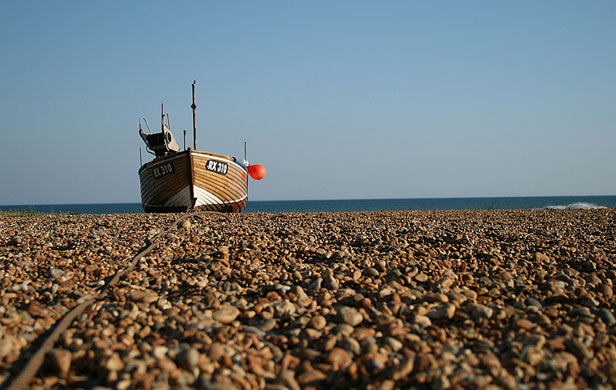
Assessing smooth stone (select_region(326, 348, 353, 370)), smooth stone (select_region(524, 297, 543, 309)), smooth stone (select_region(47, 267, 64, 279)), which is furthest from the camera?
smooth stone (select_region(47, 267, 64, 279))

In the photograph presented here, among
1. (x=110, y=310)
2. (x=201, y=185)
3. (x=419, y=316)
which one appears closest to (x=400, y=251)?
(x=419, y=316)

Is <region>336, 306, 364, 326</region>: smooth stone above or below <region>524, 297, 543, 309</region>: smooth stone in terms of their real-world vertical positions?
above

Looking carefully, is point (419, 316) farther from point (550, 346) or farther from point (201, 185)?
point (201, 185)

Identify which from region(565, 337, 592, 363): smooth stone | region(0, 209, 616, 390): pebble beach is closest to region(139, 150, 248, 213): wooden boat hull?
region(0, 209, 616, 390): pebble beach

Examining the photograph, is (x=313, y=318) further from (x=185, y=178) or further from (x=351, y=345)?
(x=185, y=178)

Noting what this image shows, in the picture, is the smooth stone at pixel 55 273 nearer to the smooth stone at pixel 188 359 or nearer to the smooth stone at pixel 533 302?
the smooth stone at pixel 188 359

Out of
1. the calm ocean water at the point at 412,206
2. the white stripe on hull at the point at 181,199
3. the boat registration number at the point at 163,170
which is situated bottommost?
the calm ocean water at the point at 412,206

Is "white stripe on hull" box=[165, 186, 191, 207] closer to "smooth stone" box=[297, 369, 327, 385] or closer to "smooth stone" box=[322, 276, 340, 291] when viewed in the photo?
"smooth stone" box=[322, 276, 340, 291]

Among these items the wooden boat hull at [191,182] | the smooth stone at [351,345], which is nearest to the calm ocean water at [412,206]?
the wooden boat hull at [191,182]

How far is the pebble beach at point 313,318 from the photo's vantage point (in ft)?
6.57

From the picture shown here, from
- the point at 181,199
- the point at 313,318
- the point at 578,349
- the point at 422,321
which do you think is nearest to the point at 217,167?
the point at 181,199

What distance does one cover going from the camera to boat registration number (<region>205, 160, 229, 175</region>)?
14158mm

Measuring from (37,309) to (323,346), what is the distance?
1967 mm

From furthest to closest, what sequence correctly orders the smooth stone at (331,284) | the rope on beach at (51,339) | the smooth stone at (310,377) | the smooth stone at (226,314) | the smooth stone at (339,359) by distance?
the smooth stone at (331,284) → the smooth stone at (226,314) → the smooth stone at (339,359) → the smooth stone at (310,377) → the rope on beach at (51,339)
